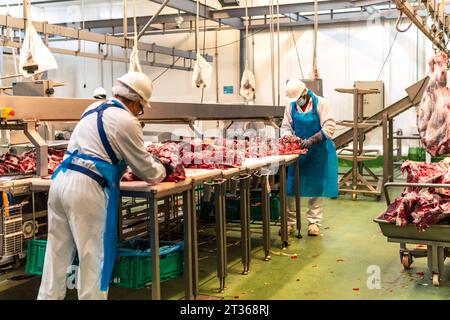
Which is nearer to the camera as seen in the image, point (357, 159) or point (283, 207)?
point (283, 207)

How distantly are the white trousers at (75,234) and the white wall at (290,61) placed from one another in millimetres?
10328

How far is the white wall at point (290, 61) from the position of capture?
12.9 meters

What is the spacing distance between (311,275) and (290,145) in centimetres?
180

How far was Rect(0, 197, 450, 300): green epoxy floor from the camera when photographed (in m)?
4.47

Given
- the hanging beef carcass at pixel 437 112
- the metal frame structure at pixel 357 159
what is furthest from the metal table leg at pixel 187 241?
the metal frame structure at pixel 357 159

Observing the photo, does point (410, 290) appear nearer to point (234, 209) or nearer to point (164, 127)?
point (234, 209)

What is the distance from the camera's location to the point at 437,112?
5.50 m

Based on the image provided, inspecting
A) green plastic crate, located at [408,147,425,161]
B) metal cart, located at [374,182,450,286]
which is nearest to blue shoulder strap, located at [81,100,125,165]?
metal cart, located at [374,182,450,286]

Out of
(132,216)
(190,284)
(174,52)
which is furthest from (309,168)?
(174,52)

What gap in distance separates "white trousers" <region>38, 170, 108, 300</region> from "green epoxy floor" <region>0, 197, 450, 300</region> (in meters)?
1.07

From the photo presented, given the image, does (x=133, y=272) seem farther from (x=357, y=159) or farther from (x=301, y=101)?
(x=357, y=159)

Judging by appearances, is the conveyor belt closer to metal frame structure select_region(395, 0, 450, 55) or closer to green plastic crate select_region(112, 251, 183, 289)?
metal frame structure select_region(395, 0, 450, 55)

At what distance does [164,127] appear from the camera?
44.2ft

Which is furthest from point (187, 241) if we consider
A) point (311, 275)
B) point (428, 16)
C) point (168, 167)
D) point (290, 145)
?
point (428, 16)
